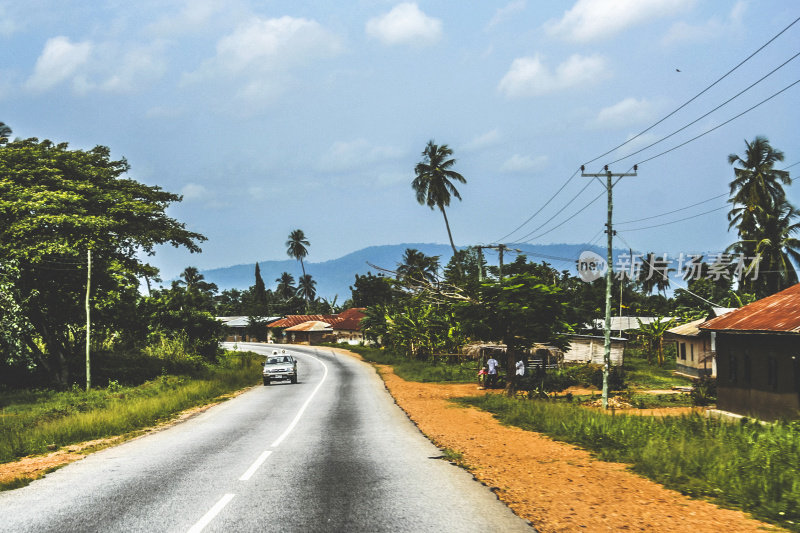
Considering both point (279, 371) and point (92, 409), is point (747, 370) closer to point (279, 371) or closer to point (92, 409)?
point (92, 409)

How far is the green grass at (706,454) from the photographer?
26.2 feet

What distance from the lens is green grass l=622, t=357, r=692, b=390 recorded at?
35.0 metres

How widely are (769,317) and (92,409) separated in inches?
937

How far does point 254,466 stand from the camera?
1056 centimetres

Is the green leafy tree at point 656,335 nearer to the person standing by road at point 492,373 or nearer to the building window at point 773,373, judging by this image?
the person standing by road at point 492,373

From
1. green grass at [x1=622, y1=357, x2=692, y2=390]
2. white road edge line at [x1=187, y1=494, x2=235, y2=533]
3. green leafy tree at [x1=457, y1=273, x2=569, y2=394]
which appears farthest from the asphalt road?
green grass at [x1=622, y1=357, x2=692, y2=390]

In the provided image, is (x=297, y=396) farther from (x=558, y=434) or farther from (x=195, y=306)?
(x=195, y=306)

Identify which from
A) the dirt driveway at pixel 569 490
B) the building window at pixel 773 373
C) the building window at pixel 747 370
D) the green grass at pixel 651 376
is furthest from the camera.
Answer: the green grass at pixel 651 376

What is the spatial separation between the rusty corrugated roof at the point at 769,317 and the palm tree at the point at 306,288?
124250mm

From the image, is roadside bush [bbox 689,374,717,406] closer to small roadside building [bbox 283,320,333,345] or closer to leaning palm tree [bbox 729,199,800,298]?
leaning palm tree [bbox 729,199,800,298]

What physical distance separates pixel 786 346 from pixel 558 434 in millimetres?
8566

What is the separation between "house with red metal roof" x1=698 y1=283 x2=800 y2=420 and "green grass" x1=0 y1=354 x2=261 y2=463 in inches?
758

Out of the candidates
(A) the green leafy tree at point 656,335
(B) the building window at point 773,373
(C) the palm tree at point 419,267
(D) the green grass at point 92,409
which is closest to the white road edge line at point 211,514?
(D) the green grass at point 92,409

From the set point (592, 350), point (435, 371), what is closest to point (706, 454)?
point (435, 371)
